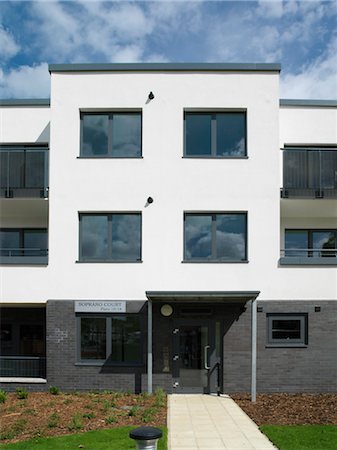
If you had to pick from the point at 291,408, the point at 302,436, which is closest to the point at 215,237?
the point at 291,408

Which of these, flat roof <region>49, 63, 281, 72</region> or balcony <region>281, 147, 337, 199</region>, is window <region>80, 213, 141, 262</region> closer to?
flat roof <region>49, 63, 281, 72</region>

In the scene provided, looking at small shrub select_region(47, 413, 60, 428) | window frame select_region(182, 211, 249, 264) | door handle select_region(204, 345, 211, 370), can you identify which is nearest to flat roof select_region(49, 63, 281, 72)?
window frame select_region(182, 211, 249, 264)

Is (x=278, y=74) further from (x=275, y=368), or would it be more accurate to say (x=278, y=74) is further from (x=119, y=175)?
(x=275, y=368)

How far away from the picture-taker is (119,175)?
15.2 metres

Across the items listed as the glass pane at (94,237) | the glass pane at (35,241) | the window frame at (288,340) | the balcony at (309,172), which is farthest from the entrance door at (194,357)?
the glass pane at (35,241)

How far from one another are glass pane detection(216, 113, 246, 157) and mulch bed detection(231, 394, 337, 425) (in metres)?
7.04

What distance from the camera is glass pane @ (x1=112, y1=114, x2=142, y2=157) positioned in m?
15.4

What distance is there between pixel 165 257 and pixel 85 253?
2.39 m

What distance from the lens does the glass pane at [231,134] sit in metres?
15.3

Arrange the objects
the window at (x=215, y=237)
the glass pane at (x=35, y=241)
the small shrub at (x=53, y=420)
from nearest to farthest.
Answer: the small shrub at (x=53, y=420), the window at (x=215, y=237), the glass pane at (x=35, y=241)

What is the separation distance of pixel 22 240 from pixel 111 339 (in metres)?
5.08

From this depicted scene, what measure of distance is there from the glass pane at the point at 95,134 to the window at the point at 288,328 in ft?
23.2

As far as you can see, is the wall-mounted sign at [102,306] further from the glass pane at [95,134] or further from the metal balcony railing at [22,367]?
the glass pane at [95,134]

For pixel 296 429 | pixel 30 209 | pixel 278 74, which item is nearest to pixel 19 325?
pixel 30 209
